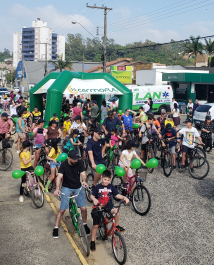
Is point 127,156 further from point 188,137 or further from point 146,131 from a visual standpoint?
point 146,131

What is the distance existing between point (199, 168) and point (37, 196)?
515 cm

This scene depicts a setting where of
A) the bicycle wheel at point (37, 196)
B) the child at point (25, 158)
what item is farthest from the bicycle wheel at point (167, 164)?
the child at point (25, 158)

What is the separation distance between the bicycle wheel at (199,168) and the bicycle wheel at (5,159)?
19.2 ft

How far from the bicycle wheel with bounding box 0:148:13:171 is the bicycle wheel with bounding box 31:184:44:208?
356 cm

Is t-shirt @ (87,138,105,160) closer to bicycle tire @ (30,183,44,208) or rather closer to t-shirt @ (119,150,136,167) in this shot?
t-shirt @ (119,150,136,167)

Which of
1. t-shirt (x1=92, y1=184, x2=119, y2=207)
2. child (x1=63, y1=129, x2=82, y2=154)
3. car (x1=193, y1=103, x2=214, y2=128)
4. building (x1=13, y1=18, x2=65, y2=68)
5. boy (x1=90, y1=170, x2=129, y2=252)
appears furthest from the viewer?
building (x1=13, y1=18, x2=65, y2=68)

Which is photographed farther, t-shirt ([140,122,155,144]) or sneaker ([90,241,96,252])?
t-shirt ([140,122,155,144])

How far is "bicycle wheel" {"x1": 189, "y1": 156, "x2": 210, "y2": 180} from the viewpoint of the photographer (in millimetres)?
10055

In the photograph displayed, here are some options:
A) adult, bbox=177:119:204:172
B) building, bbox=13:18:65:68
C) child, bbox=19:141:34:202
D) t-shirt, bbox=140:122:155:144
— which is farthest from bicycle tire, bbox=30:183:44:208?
building, bbox=13:18:65:68

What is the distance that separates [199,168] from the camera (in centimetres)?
1033

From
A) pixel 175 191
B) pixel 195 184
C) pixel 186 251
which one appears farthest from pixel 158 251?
pixel 195 184

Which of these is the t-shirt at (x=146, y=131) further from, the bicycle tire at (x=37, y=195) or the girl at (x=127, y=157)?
the bicycle tire at (x=37, y=195)

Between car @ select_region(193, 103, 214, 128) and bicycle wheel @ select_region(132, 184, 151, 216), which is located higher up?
car @ select_region(193, 103, 214, 128)

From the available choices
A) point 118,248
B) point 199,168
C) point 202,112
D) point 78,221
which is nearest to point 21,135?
point 199,168
